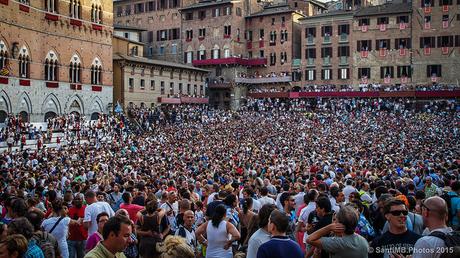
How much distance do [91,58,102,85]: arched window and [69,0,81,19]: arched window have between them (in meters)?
4.70

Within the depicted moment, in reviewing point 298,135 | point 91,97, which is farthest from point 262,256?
point 91,97

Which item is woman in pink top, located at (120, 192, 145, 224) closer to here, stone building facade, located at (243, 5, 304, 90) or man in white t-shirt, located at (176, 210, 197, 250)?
man in white t-shirt, located at (176, 210, 197, 250)

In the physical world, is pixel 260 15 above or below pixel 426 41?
above

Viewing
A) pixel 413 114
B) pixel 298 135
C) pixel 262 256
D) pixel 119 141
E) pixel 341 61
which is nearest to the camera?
pixel 262 256

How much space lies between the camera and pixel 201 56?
223ft

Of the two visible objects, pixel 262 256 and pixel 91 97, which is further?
pixel 91 97

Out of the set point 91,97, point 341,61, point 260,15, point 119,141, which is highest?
point 260,15

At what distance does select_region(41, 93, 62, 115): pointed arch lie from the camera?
42562 mm

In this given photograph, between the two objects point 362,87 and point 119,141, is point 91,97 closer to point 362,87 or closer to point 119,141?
point 119,141

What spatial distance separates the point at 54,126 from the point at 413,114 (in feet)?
109

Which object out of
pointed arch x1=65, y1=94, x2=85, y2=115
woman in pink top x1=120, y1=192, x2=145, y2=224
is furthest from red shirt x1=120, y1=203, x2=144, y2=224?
pointed arch x1=65, y1=94, x2=85, y2=115

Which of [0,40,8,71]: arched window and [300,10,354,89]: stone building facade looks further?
[300,10,354,89]: stone building facade

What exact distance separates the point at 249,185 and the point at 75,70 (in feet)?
121

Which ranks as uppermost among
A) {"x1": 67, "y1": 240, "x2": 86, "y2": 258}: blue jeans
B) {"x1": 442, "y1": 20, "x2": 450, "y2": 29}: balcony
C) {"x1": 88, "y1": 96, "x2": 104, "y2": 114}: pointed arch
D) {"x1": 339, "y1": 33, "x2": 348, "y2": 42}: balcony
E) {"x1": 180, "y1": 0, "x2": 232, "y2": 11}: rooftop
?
{"x1": 180, "y1": 0, "x2": 232, "y2": 11}: rooftop
